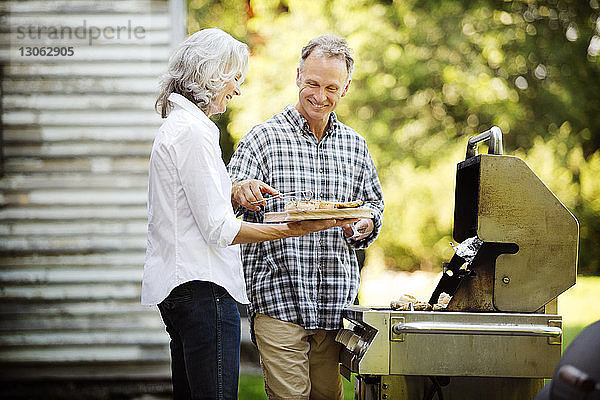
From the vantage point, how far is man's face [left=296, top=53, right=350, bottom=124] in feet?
10.3

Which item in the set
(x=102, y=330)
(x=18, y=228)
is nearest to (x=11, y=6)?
(x=18, y=228)

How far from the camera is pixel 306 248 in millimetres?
3189

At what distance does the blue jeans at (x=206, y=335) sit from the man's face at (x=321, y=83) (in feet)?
3.15

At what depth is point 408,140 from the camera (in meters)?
11.0

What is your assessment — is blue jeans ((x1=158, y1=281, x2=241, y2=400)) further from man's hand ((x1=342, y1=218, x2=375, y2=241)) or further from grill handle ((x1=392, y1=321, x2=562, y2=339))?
man's hand ((x1=342, y1=218, x2=375, y2=241))

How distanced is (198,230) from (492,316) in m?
1.07

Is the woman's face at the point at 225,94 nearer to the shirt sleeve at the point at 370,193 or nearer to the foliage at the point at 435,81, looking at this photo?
the shirt sleeve at the point at 370,193

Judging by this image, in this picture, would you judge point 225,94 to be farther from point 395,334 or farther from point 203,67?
point 395,334

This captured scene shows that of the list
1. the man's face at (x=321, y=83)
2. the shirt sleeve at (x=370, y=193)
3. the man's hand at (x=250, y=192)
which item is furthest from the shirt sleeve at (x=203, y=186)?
the shirt sleeve at (x=370, y=193)

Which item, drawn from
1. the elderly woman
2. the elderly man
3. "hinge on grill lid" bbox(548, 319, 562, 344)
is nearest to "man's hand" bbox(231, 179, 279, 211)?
the elderly man

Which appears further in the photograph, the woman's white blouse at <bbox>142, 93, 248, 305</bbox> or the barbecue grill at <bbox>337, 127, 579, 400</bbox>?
the barbecue grill at <bbox>337, 127, 579, 400</bbox>

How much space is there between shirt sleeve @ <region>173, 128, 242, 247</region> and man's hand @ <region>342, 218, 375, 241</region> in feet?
2.78

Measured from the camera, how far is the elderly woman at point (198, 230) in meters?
2.49

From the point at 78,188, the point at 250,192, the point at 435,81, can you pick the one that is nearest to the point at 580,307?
the point at 435,81
